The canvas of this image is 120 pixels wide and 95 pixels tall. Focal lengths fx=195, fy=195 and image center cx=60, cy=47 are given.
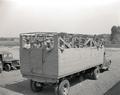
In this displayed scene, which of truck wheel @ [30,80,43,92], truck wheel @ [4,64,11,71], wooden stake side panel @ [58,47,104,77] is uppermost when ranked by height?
wooden stake side panel @ [58,47,104,77]

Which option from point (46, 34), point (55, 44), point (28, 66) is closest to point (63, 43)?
point (55, 44)

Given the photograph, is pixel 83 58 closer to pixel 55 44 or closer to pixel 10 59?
pixel 55 44

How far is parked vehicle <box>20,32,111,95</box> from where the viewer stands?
8.73 m

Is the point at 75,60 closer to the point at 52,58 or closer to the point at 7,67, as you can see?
the point at 52,58

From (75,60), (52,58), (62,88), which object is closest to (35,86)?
(62,88)

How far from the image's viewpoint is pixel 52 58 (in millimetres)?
8766

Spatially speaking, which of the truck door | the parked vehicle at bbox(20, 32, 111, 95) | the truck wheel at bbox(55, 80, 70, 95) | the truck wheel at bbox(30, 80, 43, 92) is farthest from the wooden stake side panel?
the truck wheel at bbox(30, 80, 43, 92)

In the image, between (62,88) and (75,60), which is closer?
(62,88)

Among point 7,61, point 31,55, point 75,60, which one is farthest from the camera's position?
point 7,61

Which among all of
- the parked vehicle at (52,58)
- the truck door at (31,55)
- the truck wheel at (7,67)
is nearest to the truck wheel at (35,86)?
the parked vehicle at (52,58)

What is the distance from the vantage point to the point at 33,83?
406 inches

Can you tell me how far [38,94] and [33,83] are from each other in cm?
67

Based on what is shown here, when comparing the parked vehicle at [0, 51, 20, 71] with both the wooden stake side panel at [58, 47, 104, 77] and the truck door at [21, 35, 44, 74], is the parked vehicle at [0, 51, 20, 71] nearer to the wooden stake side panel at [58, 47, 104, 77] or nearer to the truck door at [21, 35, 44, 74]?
the truck door at [21, 35, 44, 74]

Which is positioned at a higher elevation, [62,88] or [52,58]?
[52,58]
